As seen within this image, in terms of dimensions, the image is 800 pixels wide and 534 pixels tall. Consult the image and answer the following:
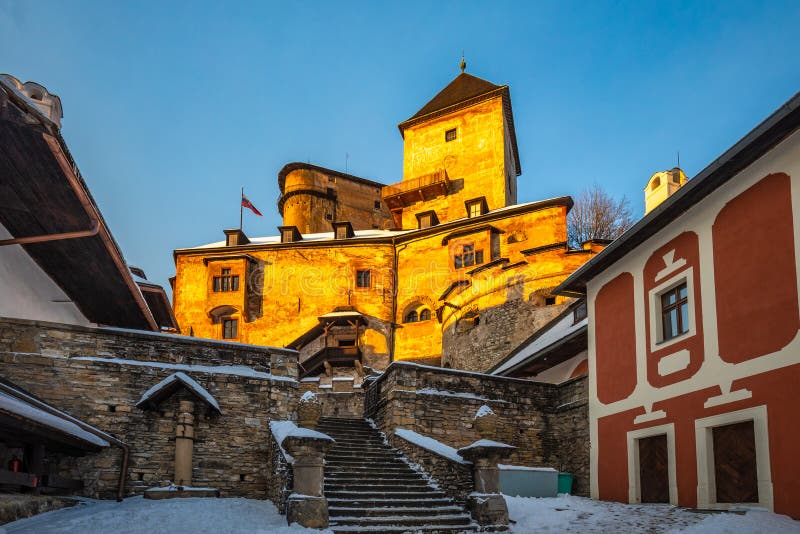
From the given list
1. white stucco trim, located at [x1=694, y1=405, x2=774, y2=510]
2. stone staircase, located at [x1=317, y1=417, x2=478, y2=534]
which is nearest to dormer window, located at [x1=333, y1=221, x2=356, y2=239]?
stone staircase, located at [x1=317, y1=417, x2=478, y2=534]

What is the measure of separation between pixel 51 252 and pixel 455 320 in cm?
2182

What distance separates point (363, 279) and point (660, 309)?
91.4ft

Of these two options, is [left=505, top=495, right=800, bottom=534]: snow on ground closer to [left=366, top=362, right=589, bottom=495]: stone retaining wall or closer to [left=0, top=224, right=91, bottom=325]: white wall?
[left=366, top=362, right=589, bottom=495]: stone retaining wall

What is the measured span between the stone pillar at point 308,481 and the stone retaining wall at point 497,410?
4565 mm

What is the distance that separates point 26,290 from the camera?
13133 millimetres

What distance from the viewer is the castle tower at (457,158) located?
1649 inches

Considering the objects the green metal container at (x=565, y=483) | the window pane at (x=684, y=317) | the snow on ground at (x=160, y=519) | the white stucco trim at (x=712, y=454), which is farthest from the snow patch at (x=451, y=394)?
the white stucco trim at (x=712, y=454)

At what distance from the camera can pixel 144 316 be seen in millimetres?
15727

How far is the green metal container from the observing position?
14.9 m

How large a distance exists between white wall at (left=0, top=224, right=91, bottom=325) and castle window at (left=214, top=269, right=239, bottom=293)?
24.6m

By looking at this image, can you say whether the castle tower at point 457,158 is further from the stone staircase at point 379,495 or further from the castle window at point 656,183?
the stone staircase at point 379,495

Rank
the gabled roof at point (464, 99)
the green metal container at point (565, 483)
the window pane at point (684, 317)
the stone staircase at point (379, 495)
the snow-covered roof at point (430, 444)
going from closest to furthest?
the stone staircase at point (379, 495) < the window pane at point (684, 317) < the snow-covered roof at point (430, 444) < the green metal container at point (565, 483) < the gabled roof at point (464, 99)

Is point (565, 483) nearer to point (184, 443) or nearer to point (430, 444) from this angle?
point (430, 444)

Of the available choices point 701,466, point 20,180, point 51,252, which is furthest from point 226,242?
point 701,466
